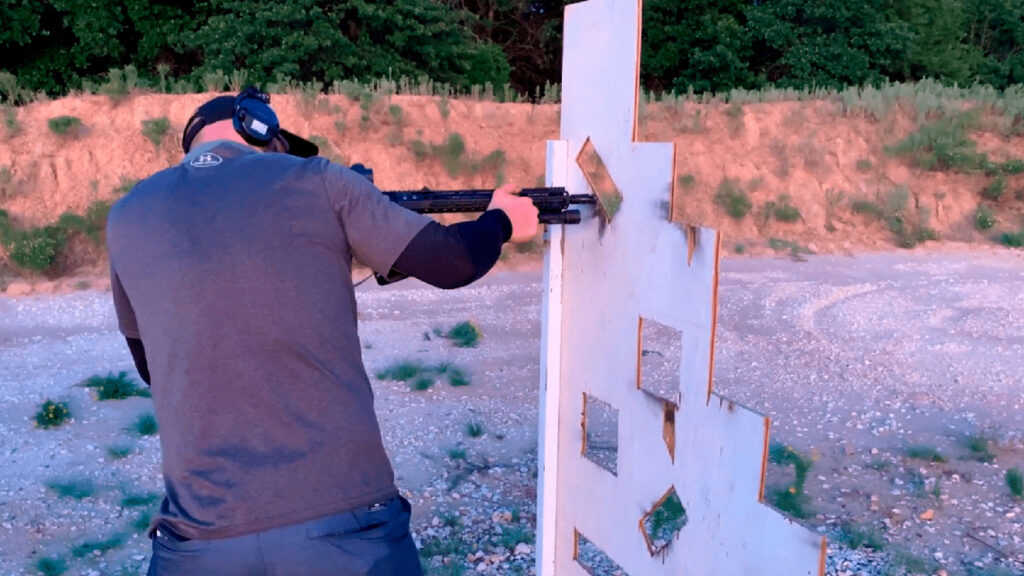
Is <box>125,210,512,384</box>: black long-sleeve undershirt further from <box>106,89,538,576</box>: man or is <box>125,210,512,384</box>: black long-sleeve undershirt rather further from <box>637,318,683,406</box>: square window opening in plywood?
<box>637,318,683,406</box>: square window opening in plywood

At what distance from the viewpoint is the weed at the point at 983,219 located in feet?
48.1

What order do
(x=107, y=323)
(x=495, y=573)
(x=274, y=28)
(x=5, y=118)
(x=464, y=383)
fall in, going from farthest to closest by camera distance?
(x=274, y=28) → (x=5, y=118) → (x=107, y=323) → (x=464, y=383) → (x=495, y=573)

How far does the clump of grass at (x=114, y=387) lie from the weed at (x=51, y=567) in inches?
102

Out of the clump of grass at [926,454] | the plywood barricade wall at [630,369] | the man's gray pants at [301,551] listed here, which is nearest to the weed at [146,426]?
the plywood barricade wall at [630,369]

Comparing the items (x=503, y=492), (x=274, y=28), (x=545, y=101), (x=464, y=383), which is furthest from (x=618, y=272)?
(x=274, y=28)

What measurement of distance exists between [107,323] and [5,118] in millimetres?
5362

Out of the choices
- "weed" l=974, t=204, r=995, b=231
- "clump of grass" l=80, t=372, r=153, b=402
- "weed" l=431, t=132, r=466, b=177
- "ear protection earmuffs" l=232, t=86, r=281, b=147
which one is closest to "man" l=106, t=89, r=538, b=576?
"ear protection earmuffs" l=232, t=86, r=281, b=147

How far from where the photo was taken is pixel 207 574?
2.00 m

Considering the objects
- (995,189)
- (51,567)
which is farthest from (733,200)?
(51,567)

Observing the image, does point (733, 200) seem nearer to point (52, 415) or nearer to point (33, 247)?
point (33, 247)

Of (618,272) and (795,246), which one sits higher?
(618,272)

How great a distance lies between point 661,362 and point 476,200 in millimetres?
5844

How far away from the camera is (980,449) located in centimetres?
592

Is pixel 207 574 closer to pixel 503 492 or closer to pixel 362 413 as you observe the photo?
pixel 362 413
